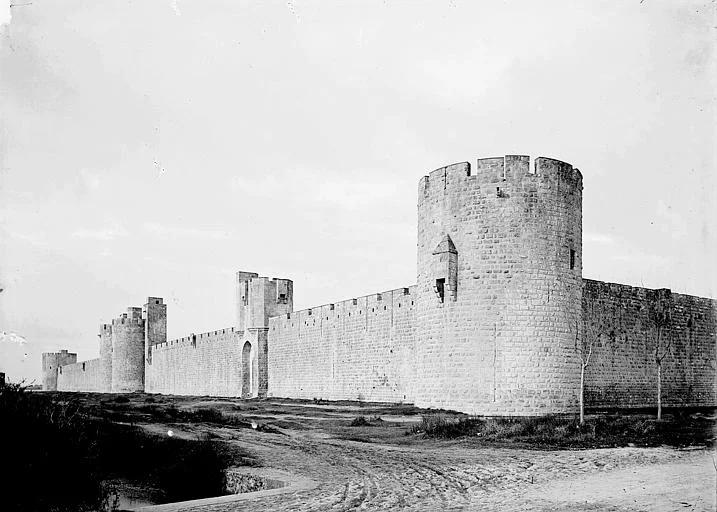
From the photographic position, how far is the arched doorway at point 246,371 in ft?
120

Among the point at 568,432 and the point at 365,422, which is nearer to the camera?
the point at 568,432

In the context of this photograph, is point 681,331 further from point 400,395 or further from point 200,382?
point 200,382

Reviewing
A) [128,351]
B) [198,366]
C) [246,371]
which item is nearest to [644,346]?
[246,371]

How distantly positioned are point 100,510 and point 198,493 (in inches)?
81.0

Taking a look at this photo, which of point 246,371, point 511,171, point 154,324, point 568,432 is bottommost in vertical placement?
point 246,371

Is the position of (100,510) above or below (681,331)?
below

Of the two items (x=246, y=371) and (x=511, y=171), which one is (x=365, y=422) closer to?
(x=511, y=171)

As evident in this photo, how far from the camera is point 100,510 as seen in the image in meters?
8.23

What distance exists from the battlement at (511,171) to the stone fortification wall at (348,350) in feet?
20.0

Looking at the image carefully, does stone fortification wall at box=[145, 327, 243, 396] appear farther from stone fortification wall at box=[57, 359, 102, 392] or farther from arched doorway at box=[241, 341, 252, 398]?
stone fortification wall at box=[57, 359, 102, 392]

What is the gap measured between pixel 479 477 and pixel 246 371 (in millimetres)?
28412

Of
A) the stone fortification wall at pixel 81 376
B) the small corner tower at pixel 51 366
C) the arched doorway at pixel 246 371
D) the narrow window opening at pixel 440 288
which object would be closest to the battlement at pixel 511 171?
the narrow window opening at pixel 440 288

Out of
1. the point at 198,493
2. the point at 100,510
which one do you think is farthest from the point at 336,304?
the point at 100,510

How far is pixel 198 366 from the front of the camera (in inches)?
1706
